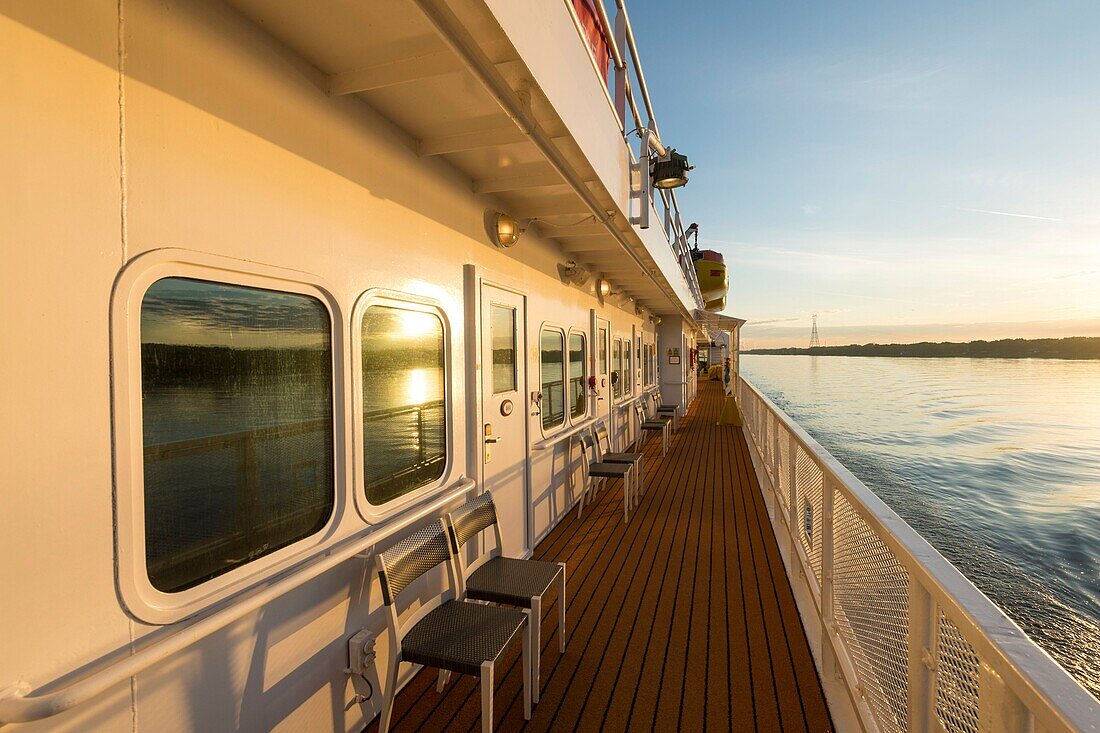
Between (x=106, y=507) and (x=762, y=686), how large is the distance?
8.04ft

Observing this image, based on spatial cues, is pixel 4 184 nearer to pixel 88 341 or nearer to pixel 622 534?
pixel 88 341

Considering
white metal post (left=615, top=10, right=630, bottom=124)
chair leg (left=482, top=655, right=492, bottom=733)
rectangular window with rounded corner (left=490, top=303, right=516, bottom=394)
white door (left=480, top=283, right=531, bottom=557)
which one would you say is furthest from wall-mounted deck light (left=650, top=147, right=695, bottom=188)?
chair leg (left=482, top=655, right=492, bottom=733)

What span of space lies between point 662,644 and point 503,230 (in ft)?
7.94

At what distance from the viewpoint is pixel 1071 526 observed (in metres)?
9.35

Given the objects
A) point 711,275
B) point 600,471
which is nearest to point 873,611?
point 600,471

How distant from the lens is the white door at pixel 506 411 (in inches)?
119

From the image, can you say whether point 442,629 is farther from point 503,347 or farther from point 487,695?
point 503,347

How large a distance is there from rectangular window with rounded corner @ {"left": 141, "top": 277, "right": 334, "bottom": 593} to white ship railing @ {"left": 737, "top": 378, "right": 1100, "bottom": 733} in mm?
1765

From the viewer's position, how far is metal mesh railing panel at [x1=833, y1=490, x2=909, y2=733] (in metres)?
1.49

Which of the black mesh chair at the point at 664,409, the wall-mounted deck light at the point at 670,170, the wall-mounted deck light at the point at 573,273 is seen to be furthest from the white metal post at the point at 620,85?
the black mesh chair at the point at 664,409

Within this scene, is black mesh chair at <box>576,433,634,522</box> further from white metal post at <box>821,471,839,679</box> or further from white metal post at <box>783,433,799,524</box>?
white metal post at <box>821,471,839,679</box>

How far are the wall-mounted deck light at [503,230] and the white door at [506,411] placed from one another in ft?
0.96

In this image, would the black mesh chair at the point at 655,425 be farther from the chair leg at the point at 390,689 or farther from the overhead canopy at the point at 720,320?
the chair leg at the point at 390,689

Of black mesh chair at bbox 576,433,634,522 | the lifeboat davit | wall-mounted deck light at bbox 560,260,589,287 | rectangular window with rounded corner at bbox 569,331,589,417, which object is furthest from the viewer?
the lifeboat davit
